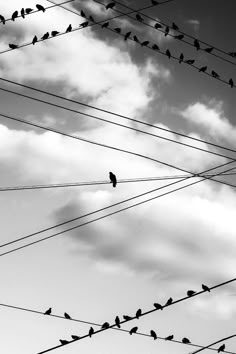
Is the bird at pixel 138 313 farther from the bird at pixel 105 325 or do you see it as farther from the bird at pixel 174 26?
the bird at pixel 174 26

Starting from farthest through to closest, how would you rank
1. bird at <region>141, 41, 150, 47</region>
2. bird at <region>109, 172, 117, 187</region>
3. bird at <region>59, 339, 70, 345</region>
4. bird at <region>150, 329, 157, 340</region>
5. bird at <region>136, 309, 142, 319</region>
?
1. bird at <region>141, 41, 150, 47</region>
2. bird at <region>109, 172, 117, 187</region>
3. bird at <region>150, 329, 157, 340</region>
4. bird at <region>136, 309, 142, 319</region>
5. bird at <region>59, 339, 70, 345</region>

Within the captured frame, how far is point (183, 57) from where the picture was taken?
6066mm

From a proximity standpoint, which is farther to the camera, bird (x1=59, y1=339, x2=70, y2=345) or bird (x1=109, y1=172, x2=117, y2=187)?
bird (x1=109, y1=172, x2=117, y2=187)

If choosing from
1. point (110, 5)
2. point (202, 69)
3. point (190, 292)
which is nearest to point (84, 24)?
point (110, 5)

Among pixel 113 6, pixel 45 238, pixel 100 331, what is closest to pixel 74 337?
pixel 100 331

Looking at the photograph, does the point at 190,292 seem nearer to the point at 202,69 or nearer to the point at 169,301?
the point at 169,301

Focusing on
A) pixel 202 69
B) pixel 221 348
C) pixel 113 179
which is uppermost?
pixel 202 69

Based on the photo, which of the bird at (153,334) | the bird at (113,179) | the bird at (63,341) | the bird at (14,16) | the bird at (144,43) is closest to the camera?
the bird at (63,341)

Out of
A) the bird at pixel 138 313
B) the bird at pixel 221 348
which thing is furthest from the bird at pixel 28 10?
the bird at pixel 221 348

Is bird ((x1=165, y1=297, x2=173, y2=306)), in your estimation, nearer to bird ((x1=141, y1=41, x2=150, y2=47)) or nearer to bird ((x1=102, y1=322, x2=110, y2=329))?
bird ((x1=102, y1=322, x2=110, y2=329))

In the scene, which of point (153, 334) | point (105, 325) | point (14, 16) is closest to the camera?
point (105, 325)

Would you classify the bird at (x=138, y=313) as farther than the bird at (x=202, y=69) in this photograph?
No

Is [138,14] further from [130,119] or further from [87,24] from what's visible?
[130,119]

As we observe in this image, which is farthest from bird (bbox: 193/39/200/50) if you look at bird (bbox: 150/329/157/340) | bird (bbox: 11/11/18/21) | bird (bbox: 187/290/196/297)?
bird (bbox: 150/329/157/340)
